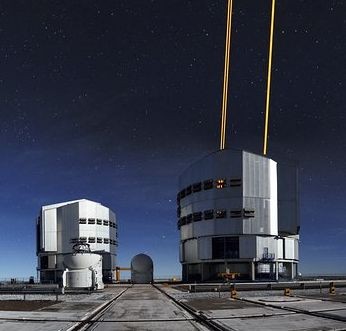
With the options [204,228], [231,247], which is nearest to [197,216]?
[204,228]

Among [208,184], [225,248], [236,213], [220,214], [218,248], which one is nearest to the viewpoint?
[236,213]

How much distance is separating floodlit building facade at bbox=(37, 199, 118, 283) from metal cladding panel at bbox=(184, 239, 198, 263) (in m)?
27.1

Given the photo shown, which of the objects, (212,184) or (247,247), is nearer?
(247,247)

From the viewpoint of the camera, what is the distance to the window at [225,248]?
3504 inches

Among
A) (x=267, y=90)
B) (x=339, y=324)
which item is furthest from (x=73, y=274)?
(x=267, y=90)

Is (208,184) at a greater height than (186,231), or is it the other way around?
(208,184)

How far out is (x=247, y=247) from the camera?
88.1 metres

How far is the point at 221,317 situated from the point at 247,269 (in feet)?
220

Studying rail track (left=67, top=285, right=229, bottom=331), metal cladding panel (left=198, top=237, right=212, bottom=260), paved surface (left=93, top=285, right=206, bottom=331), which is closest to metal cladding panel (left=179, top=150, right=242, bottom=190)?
metal cladding panel (left=198, top=237, right=212, bottom=260)

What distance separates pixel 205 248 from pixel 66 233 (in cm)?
4107

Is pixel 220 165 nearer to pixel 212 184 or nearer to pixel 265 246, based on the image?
pixel 212 184

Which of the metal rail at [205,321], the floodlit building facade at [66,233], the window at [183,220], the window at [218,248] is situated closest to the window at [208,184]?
the window at [218,248]

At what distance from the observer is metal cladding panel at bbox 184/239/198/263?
96688 millimetres

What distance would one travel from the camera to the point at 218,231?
89562mm
